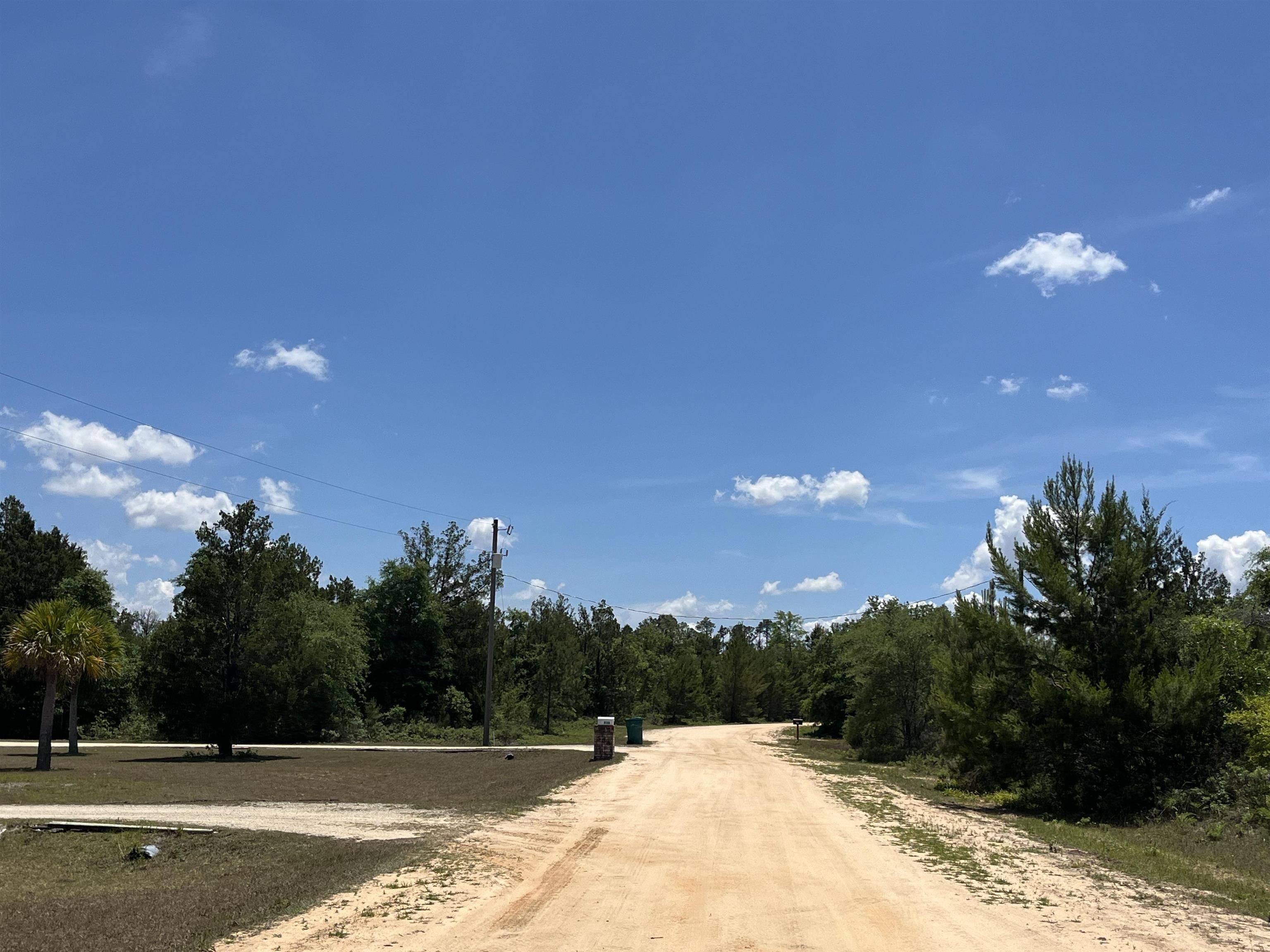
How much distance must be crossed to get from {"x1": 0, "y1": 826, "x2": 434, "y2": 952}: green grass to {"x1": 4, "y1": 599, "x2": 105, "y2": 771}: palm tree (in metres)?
12.0

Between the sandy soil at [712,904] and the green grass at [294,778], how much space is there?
5548 millimetres

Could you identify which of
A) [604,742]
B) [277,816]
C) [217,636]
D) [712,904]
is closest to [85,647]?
[217,636]

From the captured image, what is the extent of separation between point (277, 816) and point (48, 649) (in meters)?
13.1

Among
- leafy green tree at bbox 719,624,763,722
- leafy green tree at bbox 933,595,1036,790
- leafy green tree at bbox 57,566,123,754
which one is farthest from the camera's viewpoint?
leafy green tree at bbox 719,624,763,722

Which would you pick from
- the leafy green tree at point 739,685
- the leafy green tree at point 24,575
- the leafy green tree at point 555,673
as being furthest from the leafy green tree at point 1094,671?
the leafy green tree at point 739,685

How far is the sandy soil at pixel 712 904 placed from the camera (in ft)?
26.9

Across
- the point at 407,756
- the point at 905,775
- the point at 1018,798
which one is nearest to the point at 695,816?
the point at 1018,798

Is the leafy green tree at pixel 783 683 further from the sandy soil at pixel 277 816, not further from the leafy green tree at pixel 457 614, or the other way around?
the sandy soil at pixel 277 816

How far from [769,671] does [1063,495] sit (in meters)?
76.0

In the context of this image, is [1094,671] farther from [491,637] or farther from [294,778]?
[491,637]

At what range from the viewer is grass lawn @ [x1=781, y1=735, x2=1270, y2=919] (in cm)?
1098

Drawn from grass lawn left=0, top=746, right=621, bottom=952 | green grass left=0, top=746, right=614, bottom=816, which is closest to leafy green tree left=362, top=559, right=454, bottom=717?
green grass left=0, top=746, right=614, bottom=816

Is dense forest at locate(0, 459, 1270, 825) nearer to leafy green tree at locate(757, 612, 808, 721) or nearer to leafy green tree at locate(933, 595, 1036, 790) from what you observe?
leafy green tree at locate(933, 595, 1036, 790)

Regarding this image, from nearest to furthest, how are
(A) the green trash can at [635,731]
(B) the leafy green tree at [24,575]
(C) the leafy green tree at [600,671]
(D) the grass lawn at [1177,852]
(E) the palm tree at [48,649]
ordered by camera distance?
(D) the grass lawn at [1177,852] < (E) the palm tree at [48,649] < (A) the green trash can at [635,731] < (B) the leafy green tree at [24,575] < (C) the leafy green tree at [600,671]
